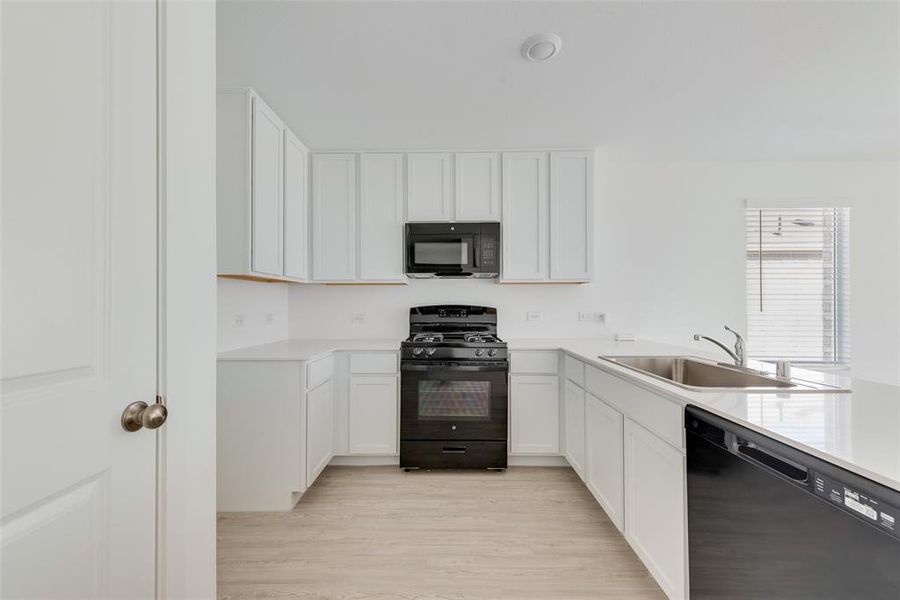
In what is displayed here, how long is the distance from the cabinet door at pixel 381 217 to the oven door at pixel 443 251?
0.13 m

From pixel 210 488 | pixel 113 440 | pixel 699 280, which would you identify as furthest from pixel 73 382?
pixel 699 280

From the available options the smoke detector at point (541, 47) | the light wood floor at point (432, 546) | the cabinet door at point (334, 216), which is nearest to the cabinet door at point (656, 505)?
the light wood floor at point (432, 546)

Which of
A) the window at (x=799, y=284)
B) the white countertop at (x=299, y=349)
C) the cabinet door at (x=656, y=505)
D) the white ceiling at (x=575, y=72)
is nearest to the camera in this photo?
the cabinet door at (x=656, y=505)

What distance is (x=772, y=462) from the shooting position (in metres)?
0.95

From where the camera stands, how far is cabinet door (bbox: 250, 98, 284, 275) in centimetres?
213

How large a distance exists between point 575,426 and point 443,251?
1565 mm

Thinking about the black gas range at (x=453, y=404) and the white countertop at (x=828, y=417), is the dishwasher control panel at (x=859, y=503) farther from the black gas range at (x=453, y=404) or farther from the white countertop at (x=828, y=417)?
the black gas range at (x=453, y=404)

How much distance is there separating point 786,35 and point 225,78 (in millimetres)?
2712

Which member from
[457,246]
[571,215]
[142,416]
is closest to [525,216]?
[571,215]

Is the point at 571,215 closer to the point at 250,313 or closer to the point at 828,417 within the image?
the point at 828,417

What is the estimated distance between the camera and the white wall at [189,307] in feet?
2.75

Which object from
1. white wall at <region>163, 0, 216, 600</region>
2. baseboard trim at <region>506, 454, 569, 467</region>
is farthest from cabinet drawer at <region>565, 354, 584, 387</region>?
white wall at <region>163, 0, 216, 600</region>

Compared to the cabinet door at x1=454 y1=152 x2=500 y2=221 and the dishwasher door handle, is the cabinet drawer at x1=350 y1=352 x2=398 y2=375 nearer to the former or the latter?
the cabinet door at x1=454 y1=152 x2=500 y2=221

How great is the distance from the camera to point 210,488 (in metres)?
0.99
